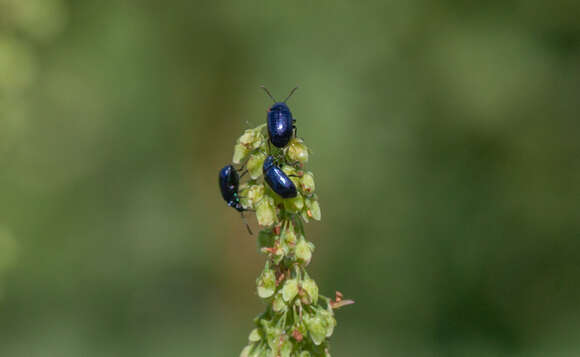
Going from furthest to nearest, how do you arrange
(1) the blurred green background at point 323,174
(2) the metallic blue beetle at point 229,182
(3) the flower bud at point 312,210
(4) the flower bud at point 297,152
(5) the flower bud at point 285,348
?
(1) the blurred green background at point 323,174 < (2) the metallic blue beetle at point 229,182 < (4) the flower bud at point 297,152 < (3) the flower bud at point 312,210 < (5) the flower bud at point 285,348

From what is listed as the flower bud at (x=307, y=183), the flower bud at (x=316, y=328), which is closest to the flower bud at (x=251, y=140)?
the flower bud at (x=307, y=183)

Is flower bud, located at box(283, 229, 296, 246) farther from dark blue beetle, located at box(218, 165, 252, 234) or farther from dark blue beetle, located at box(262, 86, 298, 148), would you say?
dark blue beetle, located at box(218, 165, 252, 234)

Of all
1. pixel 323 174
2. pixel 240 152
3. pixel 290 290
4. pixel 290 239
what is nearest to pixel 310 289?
pixel 290 290

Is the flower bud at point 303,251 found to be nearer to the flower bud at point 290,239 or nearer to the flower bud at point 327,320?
the flower bud at point 290,239

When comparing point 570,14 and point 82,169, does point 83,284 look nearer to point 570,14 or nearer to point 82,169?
point 82,169

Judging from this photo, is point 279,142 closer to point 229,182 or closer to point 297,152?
point 297,152

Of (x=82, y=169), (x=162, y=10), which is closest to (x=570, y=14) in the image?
(x=162, y=10)

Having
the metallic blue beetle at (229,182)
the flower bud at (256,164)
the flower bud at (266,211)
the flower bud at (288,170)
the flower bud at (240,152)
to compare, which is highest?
the metallic blue beetle at (229,182)
